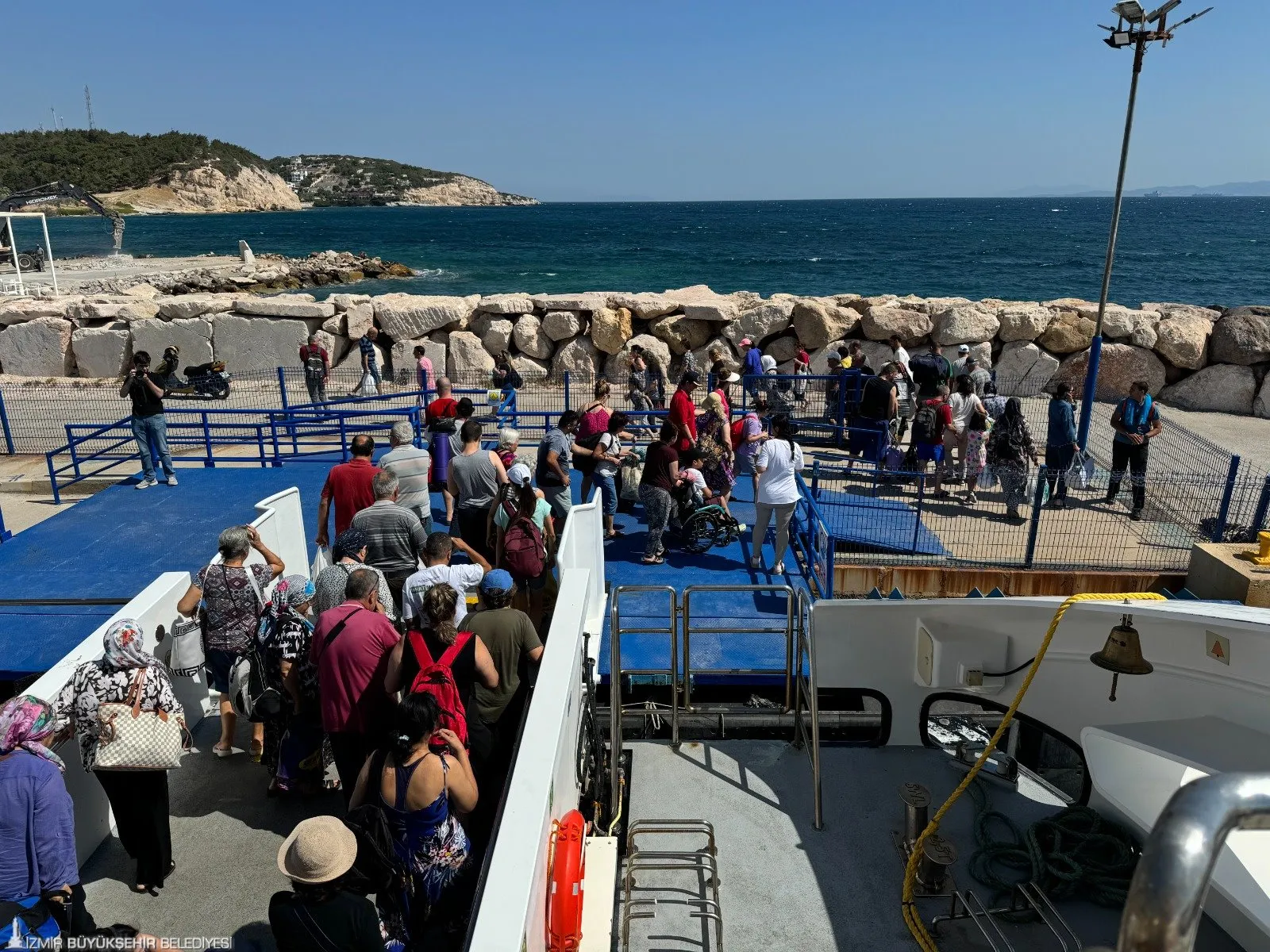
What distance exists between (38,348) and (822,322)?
1879 cm

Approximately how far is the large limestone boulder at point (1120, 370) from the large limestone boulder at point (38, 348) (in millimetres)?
22914

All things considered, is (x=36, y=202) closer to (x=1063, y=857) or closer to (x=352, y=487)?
(x=352, y=487)

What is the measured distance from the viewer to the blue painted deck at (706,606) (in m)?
7.09

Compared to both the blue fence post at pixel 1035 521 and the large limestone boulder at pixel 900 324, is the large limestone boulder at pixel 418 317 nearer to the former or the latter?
the large limestone boulder at pixel 900 324

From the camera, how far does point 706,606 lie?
7.98 metres

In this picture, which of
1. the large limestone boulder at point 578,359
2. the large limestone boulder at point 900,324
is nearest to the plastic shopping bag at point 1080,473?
the large limestone boulder at point 900,324

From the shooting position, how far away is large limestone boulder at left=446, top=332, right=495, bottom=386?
19.5 meters

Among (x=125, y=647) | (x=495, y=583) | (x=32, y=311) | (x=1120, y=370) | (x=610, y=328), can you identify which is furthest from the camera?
(x=32, y=311)

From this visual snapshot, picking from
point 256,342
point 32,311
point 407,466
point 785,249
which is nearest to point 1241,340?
point 407,466

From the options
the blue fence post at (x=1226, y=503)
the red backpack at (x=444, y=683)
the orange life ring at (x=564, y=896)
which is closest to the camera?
the orange life ring at (x=564, y=896)

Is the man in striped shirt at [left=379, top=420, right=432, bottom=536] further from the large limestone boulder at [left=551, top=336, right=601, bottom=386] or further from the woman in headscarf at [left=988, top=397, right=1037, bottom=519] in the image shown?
the large limestone boulder at [left=551, top=336, right=601, bottom=386]

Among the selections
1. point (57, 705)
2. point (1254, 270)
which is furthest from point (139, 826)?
point (1254, 270)

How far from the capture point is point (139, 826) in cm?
424

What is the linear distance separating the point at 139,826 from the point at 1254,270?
78.7 meters
